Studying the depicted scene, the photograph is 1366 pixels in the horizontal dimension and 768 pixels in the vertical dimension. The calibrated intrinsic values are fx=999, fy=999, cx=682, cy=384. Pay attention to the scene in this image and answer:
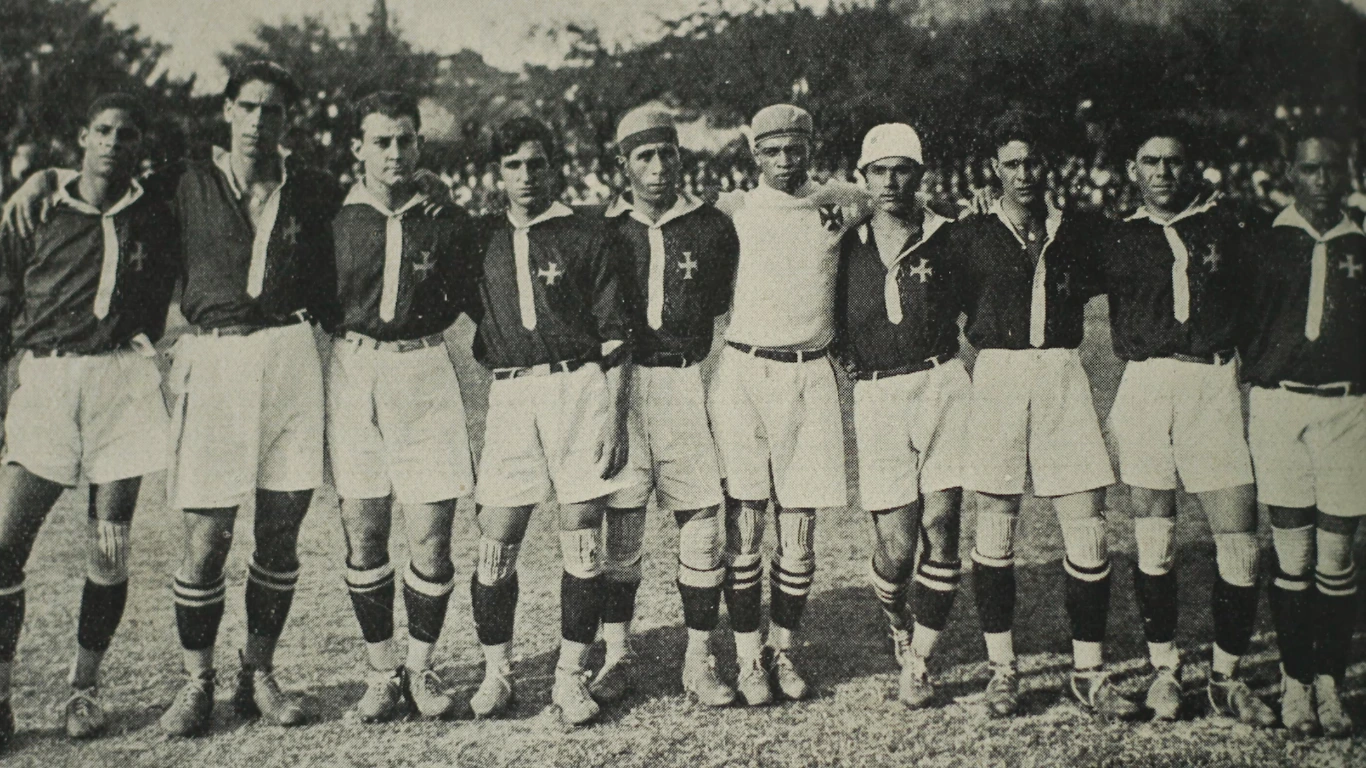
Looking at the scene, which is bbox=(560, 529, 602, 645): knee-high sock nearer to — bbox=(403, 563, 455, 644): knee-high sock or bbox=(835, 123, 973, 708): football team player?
bbox=(403, 563, 455, 644): knee-high sock

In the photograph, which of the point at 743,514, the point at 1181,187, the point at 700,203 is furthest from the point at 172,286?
the point at 1181,187

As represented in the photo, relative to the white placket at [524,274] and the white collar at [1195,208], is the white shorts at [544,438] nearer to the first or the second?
the white placket at [524,274]

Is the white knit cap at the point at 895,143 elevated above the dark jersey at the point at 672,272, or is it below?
above

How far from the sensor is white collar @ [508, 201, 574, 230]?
330 cm

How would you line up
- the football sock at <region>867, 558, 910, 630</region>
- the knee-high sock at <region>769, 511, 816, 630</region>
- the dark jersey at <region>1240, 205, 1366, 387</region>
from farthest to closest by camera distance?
the football sock at <region>867, 558, 910, 630</region> < the knee-high sock at <region>769, 511, 816, 630</region> < the dark jersey at <region>1240, 205, 1366, 387</region>

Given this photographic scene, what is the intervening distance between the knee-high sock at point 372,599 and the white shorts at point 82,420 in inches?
29.4

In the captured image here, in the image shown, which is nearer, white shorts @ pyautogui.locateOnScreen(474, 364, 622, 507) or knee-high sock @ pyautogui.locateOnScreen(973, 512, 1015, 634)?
white shorts @ pyautogui.locateOnScreen(474, 364, 622, 507)

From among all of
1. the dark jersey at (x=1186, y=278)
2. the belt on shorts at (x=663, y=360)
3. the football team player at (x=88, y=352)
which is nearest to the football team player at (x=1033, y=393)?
the dark jersey at (x=1186, y=278)

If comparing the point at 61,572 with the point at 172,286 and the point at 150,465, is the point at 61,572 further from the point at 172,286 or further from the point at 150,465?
the point at 172,286

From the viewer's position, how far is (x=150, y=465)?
329cm

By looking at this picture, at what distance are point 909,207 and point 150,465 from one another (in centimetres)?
269

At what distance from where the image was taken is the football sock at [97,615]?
335 centimetres

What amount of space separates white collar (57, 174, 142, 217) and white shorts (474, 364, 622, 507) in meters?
1.30

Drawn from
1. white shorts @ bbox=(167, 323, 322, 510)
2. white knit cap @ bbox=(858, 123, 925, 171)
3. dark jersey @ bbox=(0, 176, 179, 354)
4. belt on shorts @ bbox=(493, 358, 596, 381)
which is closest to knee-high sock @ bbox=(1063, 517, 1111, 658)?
white knit cap @ bbox=(858, 123, 925, 171)
